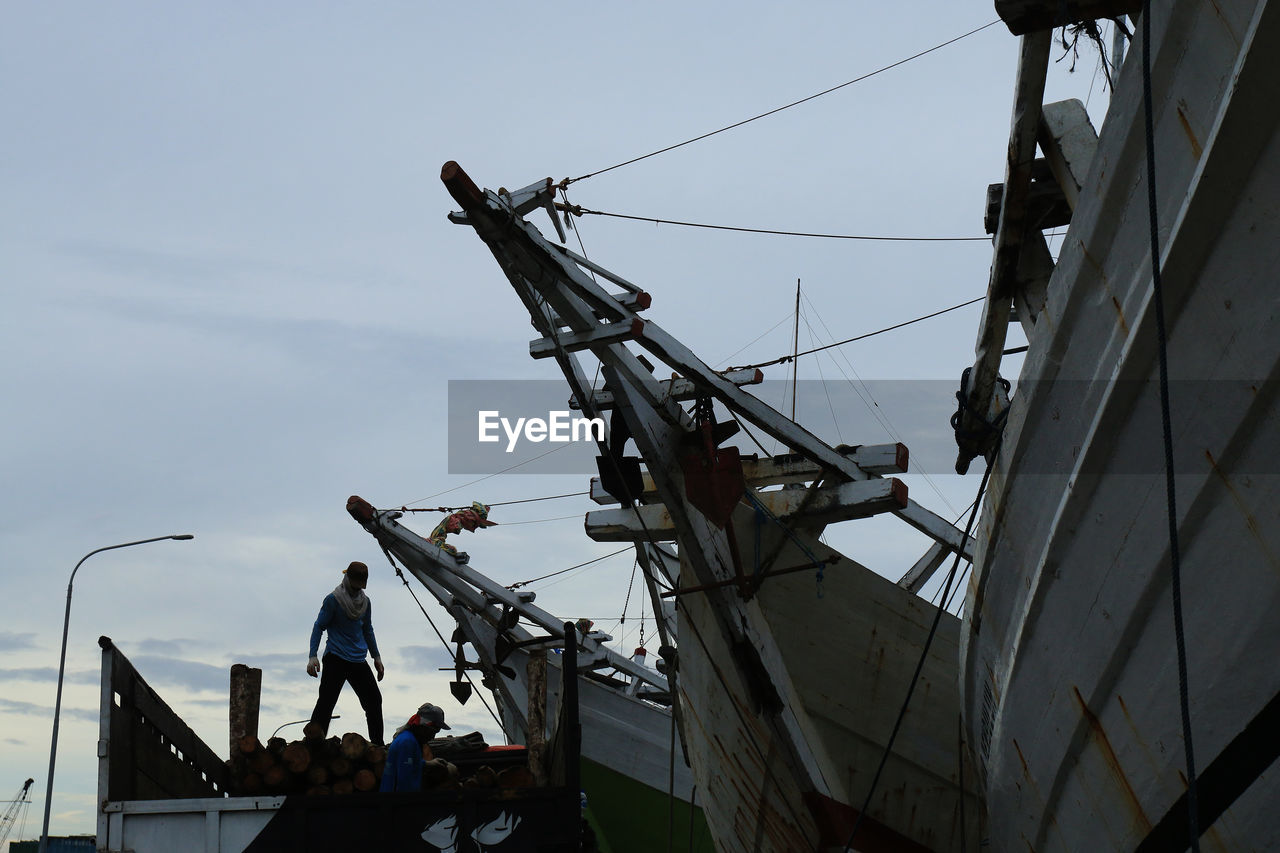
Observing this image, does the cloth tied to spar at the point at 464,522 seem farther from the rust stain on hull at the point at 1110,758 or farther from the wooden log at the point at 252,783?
the rust stain on hull at the point at 1110,758

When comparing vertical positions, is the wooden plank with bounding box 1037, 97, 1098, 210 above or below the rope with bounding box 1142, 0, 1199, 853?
above

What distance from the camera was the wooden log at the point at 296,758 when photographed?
785cm

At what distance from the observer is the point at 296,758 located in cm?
785

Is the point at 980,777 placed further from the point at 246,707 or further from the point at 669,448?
the point at 246,707

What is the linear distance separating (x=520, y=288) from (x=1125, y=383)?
563 cm

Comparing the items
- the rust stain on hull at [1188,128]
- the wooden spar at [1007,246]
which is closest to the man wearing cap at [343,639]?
the wooden spar at [1007,246]

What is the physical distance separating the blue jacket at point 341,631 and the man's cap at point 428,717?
55.8 inches

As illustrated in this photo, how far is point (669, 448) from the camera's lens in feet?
31.8

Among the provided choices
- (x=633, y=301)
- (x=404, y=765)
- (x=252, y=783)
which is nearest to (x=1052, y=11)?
(x=633, y=301)

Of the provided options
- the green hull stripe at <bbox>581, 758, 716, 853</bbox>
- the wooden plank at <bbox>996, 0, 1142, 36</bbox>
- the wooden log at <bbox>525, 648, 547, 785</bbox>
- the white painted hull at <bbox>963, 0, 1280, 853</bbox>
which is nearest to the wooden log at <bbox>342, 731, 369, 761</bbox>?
the wooden log at <bbox>525, 648, 547, 785</bbox>

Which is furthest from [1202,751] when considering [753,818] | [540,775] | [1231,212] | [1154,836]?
[753,818]

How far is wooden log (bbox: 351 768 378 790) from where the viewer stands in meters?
7.94

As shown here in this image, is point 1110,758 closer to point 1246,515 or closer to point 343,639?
point 1246,515

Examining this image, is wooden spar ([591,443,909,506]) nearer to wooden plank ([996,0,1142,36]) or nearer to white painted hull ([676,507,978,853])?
white painted hull ([676,507,978,853])
